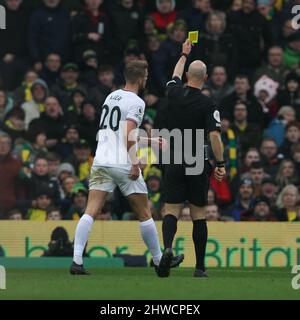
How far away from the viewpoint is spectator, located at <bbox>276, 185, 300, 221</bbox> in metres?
19.7

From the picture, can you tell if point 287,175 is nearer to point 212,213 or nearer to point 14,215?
point 212,213

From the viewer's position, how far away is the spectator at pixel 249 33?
74.7 ft

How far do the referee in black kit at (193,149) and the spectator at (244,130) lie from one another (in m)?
7.20

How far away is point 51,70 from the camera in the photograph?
2252cm

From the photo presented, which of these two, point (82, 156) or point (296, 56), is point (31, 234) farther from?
point (296, 56)

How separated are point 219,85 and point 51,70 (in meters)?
2.84

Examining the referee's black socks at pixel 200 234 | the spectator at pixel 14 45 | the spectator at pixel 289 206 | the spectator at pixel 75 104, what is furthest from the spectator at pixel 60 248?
the spectator at pixel 14 45

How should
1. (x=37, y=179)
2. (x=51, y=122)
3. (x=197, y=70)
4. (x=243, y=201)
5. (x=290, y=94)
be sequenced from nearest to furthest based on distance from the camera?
1. (x=197, y=70)
2. (x=243, y=201)
3. (x=37, y=179)
4. (x=51, y=122)
5. (x=290, y=94)

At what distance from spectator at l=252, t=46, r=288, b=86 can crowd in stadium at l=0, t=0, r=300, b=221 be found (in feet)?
0.06

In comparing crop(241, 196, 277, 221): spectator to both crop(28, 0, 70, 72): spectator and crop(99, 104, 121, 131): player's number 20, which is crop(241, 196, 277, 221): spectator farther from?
crop(99, 104, 121, 131): player's number 20

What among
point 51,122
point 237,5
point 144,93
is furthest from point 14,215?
point 237,5

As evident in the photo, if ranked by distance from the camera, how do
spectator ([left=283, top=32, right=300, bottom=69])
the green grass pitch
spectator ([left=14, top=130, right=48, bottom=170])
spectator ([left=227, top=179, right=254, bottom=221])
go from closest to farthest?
the green grass pitch
spectator ([left=227, top=179, right=254, bottom=221])
spectator ([left=14, top=130, right=48, bottom=170])
spectator ([left=283, top=32, right=300, bottom=69])

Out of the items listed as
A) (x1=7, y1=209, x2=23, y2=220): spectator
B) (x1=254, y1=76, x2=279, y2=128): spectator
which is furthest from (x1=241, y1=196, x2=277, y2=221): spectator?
(x1=7, y1=209, x2=23, y2=220): spectator

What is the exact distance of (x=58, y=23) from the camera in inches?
897
